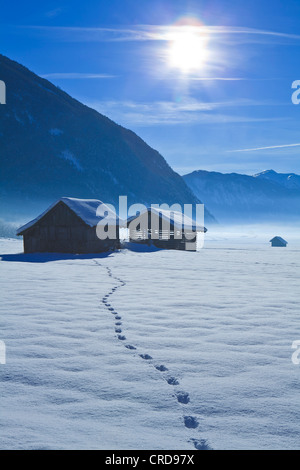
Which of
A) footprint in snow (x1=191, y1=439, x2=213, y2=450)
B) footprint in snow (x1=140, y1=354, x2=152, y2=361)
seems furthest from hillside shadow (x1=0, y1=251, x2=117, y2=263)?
footprint in snow (x1=191, y1=439, x2=213, y2=450)

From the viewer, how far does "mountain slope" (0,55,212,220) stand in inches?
5005

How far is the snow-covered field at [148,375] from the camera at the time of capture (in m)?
3.22

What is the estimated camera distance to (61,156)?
135250mm

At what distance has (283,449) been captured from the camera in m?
3.06

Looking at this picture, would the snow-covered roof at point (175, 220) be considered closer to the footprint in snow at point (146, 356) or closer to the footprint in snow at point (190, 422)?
the footprint in snow at point (146, 356)

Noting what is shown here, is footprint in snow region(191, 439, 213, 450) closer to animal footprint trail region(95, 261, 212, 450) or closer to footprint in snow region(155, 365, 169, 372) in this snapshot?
animal footprint trail region(95, 261, 212, 450)

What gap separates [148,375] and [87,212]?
23765mm

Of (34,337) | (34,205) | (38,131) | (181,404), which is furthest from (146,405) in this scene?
(38,131)

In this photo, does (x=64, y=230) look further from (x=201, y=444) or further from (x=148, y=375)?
(x=201, y=444)

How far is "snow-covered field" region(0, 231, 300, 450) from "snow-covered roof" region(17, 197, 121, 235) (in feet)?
60.2

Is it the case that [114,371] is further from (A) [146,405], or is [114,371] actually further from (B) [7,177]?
(B) [7,177]

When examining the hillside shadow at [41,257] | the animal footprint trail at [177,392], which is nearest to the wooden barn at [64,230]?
the hillside shadow at [41,257]

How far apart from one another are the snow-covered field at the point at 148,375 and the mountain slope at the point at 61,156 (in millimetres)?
121842

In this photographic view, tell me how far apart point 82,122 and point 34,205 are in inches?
1778
